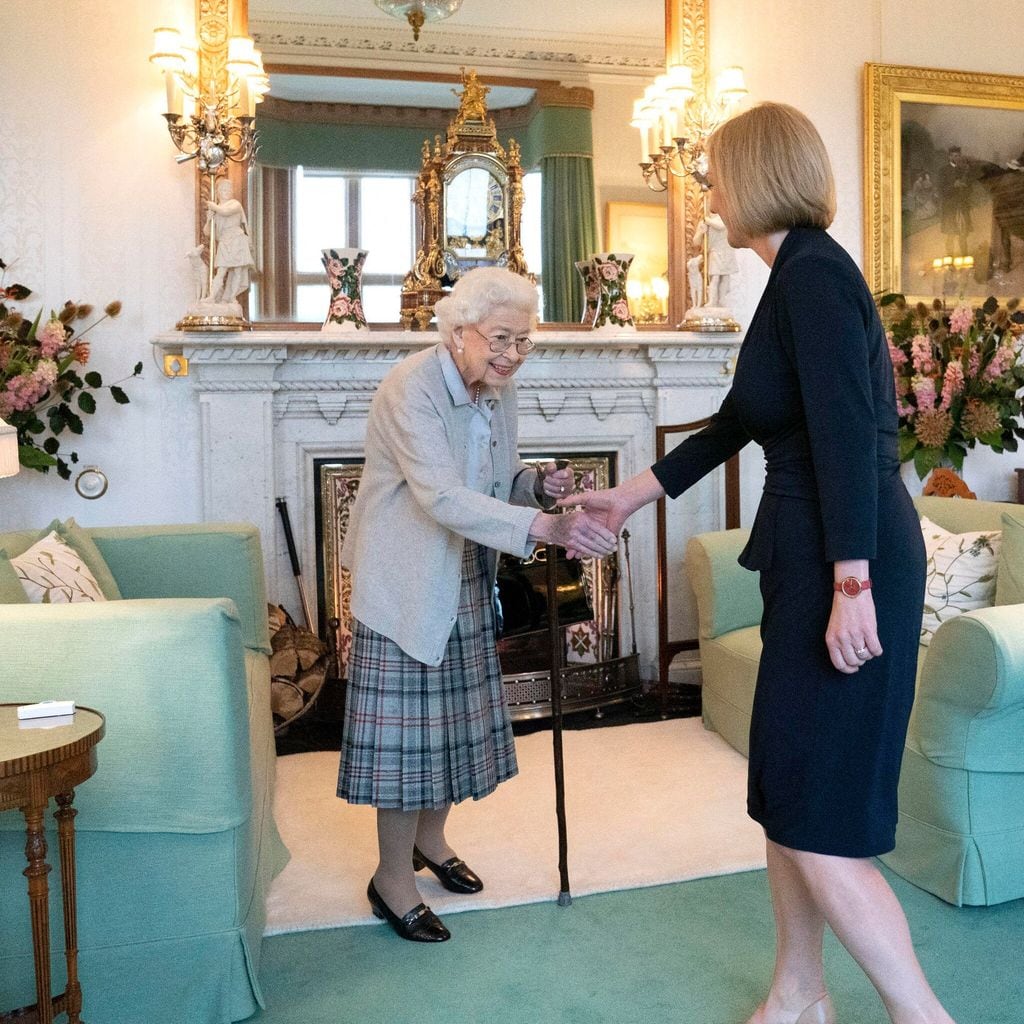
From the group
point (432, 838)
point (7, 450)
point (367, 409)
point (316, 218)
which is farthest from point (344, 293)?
point (432, 838)

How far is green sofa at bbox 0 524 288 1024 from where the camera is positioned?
6.56 ft

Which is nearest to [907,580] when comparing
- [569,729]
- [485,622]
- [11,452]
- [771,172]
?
[771,172]

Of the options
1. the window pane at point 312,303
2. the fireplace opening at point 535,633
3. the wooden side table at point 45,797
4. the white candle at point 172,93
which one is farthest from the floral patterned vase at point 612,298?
the wooden side table at point 45,797

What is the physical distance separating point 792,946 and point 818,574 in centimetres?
67

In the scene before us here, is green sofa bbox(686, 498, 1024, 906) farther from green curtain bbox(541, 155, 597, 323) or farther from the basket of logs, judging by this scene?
green curtain bbox(541, 155, 597, 323)

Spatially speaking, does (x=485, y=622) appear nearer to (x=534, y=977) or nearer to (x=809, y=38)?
(x=534, y=977)

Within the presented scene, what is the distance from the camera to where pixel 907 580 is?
1700 mm

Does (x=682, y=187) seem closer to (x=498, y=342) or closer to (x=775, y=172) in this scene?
(x=498, y=342)

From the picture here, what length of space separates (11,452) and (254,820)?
3.13 feet

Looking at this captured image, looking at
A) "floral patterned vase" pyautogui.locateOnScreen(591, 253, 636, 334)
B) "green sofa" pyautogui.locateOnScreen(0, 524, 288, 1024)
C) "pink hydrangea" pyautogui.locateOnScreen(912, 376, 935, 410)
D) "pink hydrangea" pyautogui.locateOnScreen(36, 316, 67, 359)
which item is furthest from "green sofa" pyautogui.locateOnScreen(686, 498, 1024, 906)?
"pink hydrangea" pyautogui.locateOnScreen(36, 316, 67, 359)

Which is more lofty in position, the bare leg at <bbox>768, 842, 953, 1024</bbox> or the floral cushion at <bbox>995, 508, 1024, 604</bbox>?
the floral cushion at <bbox>995, 508, 1024, 604</bbox>

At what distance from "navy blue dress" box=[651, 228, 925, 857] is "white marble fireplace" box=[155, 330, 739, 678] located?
276cm

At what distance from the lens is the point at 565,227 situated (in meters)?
4.60

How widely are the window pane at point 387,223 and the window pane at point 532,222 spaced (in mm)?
461
